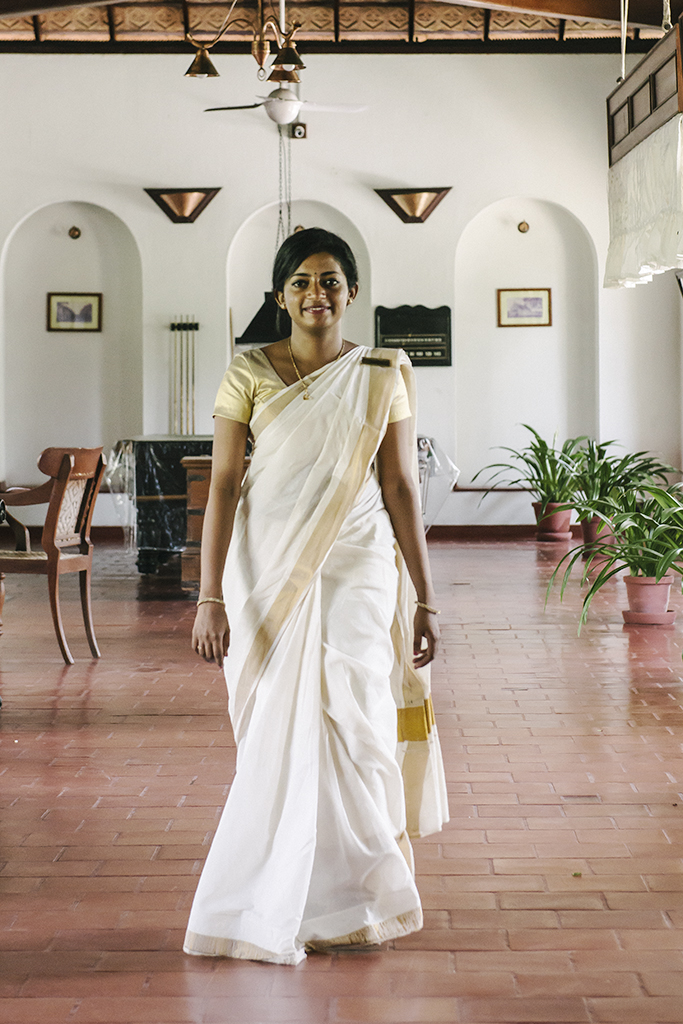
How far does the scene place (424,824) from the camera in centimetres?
226

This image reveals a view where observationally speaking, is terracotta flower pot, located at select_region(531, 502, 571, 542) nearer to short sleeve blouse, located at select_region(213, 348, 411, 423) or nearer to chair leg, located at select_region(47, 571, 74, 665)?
chair leg, located at select_region(47, 571, 74, 665)

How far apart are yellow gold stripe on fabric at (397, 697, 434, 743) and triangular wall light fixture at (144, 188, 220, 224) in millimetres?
8123

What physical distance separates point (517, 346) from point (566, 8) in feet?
9.72

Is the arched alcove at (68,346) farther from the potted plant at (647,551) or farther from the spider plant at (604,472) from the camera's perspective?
the potted plant at (647,551)

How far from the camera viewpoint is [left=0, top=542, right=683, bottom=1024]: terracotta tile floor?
6.13ft

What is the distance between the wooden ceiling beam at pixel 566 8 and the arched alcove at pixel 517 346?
1.93m

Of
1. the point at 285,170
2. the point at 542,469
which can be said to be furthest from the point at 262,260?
the point at 542,469

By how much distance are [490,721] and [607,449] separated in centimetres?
639

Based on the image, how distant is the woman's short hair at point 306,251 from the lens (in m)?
2.06

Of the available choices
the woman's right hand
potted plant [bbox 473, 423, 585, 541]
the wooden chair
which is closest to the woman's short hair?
the woman's right hand

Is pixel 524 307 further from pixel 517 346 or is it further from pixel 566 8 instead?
pixel 566 8

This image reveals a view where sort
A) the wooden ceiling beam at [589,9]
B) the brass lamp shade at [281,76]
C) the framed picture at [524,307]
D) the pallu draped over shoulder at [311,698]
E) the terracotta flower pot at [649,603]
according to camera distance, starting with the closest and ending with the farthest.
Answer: the pallu draped over shoulder at [311,698] < the terracotta flower pot at [649,603] < the brass lamp shade at [281,76] < the wooden ceiling beam at [589,9] < the framed picture at [524,307]

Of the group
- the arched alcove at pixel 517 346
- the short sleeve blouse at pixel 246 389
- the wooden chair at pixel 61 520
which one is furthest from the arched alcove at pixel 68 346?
the short sleeve blouse at pixel 246 389

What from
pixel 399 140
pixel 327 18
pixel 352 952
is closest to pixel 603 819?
pixel 352 952
